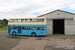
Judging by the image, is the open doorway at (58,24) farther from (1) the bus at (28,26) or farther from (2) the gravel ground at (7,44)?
(2) the gravel ground at (7,44)

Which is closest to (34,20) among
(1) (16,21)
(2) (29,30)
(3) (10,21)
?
(2) (29,30)

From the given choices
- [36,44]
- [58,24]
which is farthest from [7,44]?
[58,24]

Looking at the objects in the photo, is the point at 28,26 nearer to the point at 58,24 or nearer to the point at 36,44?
the point at 36,44

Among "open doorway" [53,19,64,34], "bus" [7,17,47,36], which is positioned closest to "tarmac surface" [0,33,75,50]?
"bus" [7,17,47,36]

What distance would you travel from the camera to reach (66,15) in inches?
709

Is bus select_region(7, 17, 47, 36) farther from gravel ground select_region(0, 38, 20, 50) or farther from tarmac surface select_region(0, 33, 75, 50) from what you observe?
gravel ground select_region(0, 38, 20, 50)

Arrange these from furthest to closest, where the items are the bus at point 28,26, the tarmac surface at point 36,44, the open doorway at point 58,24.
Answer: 1. the open doorway at point 58,24
2. the bus at point 28,26
3. the tarmac surface at point 36,44

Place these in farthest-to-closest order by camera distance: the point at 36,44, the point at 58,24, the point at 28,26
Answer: the point at 58,24 → the point at 28,26 → the point at 36,44

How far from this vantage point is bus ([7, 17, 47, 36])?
47.1 ft

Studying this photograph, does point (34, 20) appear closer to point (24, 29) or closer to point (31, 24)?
point (31, 24)

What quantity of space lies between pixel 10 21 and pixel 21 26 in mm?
2982

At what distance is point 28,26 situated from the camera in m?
14.9

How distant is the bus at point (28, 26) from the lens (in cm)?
1437

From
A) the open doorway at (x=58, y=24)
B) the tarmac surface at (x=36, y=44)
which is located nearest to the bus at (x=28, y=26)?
the tarmac surface at (x=36, y=44)
